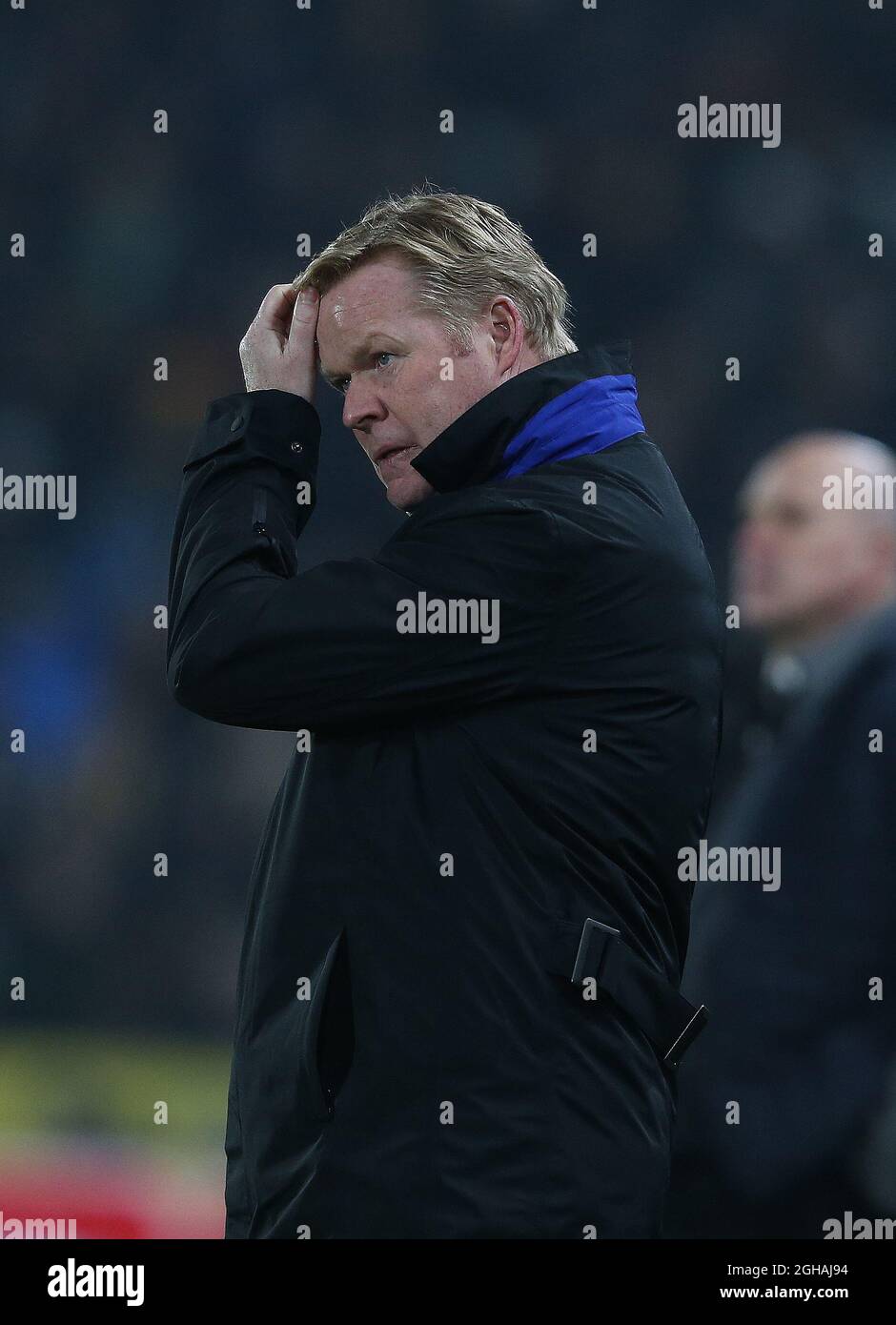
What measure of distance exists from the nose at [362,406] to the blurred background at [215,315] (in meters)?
1.04

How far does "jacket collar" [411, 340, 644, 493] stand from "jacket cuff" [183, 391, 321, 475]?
8 centimetres

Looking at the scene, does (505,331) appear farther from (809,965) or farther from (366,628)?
(809,965)

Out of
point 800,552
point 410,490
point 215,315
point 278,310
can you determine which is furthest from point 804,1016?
point 215,315

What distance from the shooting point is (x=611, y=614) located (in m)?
0.88

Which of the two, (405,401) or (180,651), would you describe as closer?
(180,651)

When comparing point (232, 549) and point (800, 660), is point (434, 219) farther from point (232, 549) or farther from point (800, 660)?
point (800, 660)

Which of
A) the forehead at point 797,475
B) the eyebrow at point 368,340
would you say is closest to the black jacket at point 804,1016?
the forehead at point 797,475

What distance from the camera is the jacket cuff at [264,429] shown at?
0.95 metres

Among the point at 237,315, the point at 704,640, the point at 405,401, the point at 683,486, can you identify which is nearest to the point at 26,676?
the point at 237,315

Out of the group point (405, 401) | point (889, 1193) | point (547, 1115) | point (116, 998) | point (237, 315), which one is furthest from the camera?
point (237, 315)

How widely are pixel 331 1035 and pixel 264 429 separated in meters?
0.39

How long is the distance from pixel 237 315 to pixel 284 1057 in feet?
5.01

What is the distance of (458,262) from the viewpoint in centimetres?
102

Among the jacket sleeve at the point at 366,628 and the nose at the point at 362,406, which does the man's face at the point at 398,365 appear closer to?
the nose at the point at 362,406
